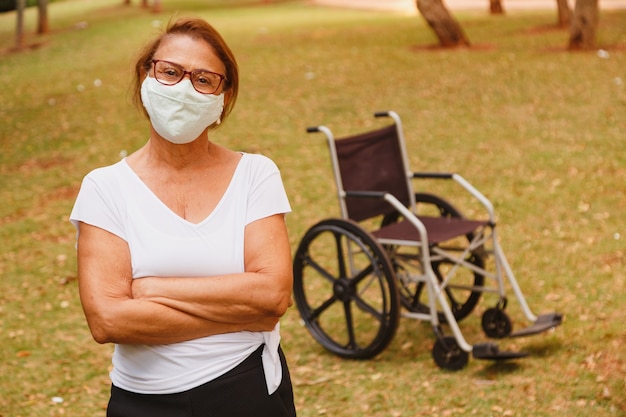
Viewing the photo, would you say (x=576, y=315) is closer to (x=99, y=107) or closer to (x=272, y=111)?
(x=272, y=111)

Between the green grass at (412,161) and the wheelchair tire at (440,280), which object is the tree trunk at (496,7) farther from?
the wheelchair tire at (440,280)

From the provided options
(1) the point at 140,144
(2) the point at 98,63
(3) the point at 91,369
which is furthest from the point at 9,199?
(2) the point at 98,63

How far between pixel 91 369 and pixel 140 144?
6744mm

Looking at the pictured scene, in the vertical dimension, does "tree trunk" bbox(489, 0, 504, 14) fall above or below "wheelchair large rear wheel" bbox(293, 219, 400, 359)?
below

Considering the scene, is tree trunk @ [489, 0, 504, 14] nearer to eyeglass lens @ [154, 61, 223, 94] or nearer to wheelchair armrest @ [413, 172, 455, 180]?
wheelchair armrest @ [413, 172, 455, 180]

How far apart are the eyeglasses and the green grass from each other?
0.25 m

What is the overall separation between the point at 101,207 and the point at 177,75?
18.0 inches

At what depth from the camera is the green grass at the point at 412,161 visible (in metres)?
5.30

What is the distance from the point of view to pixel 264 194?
2674mm

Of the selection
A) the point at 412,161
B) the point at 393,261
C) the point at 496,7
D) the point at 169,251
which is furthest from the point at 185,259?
the point at 496,7

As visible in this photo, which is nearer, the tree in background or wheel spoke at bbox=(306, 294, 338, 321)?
wheel spoke at bbox=(306, 294, 338, 321)

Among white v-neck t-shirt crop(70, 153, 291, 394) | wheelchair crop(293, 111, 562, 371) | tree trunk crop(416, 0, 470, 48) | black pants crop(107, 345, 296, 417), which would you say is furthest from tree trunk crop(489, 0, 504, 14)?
black pants crop(107, 345, 296, 417)

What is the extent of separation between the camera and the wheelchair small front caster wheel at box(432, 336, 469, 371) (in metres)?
5.38

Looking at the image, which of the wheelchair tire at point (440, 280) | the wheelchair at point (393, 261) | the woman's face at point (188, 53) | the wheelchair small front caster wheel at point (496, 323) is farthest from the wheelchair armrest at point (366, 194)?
the woman's face at point (188, 53)
